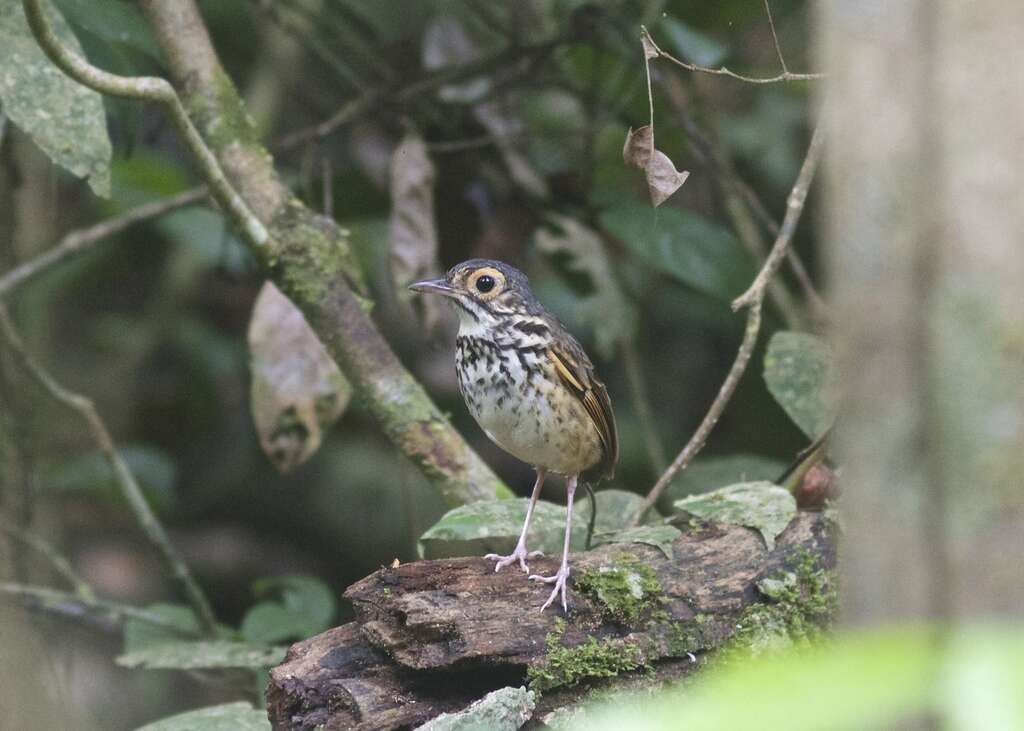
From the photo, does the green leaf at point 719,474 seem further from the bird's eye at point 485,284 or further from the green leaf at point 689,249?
the bird's eye at point 485,284

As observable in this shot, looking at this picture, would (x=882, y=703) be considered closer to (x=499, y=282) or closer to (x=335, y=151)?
(x=499, y=282)

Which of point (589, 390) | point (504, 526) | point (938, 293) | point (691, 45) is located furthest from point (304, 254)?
point (938, 293)

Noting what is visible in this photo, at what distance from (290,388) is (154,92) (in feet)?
4.18

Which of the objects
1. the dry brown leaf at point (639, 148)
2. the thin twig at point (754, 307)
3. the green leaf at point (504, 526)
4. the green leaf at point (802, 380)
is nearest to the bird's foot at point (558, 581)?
the green leaf at point (504, 526)

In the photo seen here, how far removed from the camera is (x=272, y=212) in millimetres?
4504

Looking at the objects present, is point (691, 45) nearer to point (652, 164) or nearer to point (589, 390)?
point (589, 390)

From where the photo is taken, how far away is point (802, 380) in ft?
14.2

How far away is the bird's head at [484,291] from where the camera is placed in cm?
417

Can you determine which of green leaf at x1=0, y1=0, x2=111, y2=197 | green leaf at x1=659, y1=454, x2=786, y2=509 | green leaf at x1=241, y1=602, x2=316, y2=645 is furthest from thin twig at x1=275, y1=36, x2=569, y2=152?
green leaf at x1=241, y1=602, x2=316, y2=645

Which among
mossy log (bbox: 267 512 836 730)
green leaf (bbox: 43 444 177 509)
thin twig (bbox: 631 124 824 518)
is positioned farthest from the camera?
green leaf (bbox: 43 444 177 509)

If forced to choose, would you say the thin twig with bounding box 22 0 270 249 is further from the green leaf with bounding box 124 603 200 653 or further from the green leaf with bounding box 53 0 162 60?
the green leaf with bounding box 124 603 200 653

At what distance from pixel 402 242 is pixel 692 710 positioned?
13.6ft

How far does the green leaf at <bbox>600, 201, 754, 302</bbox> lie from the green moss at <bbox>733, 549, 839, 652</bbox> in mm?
1902

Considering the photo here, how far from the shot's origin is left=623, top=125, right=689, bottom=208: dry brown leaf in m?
3.21
